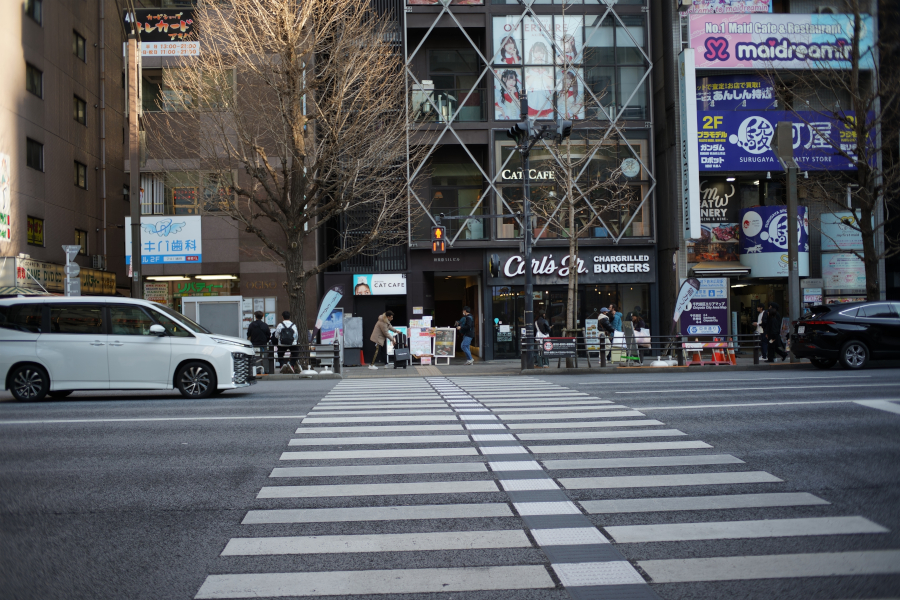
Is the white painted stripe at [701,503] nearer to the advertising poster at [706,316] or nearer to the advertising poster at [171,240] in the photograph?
the advertising poster at [706,316]

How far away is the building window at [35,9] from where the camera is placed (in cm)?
2597

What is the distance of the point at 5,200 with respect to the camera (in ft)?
79.3

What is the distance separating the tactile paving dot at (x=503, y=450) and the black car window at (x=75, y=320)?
905 cm

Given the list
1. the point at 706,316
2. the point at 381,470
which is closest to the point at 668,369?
the point at 706,316

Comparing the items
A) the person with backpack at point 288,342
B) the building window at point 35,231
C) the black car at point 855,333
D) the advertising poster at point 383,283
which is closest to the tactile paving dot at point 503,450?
the black car at point 855,333

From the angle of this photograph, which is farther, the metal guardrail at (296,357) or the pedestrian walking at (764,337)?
the pedestrian walking at (764,337)

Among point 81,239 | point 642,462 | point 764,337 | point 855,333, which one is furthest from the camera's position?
point 81,239

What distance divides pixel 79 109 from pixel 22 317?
820 inches

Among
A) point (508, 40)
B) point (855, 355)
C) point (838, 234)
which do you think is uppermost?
point (508, 40)

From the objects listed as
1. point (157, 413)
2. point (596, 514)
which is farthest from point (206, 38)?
point (596, 514)

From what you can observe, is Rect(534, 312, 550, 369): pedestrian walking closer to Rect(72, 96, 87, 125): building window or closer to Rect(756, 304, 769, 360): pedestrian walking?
Rect(756, 304, 769, 360): pedestrian walking

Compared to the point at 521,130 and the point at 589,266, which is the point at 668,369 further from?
the point at 589,266

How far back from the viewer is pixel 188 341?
1348 centimetres

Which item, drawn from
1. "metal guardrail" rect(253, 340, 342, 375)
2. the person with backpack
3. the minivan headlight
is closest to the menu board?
"metal guardrail" rect(253, 340, 342, 375)
